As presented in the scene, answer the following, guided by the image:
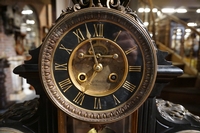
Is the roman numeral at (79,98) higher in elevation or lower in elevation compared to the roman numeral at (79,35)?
lower

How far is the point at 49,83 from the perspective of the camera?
77 cm

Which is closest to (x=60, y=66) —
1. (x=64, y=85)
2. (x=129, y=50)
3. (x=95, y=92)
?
(x=64, y=85)

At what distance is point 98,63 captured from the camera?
2.59 ft

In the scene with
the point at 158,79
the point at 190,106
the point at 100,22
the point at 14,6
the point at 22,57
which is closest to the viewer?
the point at 100,22

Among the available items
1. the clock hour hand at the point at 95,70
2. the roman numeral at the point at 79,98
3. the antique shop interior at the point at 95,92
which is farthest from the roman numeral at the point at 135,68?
the roman numeral at the point at 79,98

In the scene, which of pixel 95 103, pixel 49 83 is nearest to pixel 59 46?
pixel 49 83

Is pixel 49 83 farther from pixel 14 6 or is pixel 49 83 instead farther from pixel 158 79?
pixel 14 6

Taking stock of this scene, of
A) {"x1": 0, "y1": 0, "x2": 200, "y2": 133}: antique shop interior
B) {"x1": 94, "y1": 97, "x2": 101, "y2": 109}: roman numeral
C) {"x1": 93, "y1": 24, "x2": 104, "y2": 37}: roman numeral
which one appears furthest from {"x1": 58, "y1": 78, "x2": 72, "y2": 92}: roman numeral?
{"x1": 93, "y1": 24, "x2": 104, "y2": 37}: roman numeral

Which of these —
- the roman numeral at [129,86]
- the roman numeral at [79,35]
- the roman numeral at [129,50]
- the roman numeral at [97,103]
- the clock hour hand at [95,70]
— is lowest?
the roman numeral at [97,103]

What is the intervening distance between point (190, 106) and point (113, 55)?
1.67 metres

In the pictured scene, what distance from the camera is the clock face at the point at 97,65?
74 cm

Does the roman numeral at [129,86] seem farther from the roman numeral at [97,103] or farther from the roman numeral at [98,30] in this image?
the roman numeral at [98,30]

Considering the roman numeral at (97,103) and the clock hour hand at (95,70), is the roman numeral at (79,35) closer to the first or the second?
the clock hour hand at (95,70)

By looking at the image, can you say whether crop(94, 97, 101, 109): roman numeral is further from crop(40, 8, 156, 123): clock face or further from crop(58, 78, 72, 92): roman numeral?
crop(58, 78, 72, 92): roman numeral
